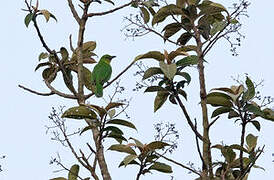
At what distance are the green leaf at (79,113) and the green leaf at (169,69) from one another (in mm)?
260

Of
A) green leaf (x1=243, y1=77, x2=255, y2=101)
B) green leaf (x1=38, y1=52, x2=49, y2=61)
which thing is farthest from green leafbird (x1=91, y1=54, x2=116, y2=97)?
green leaf (x1=243, y1=77, x2=255, y2=101)

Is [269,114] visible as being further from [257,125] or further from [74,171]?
[74,171]

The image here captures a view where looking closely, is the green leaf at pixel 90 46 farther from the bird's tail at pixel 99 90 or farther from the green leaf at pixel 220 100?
the green leaf at pixel 220 100

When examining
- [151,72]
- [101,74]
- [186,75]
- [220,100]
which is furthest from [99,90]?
[220,100]

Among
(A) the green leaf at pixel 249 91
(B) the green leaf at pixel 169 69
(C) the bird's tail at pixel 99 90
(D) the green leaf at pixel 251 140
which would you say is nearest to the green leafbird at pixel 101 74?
(C) the bird's tail at pixel 99 90

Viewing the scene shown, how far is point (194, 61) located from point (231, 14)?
28 cm

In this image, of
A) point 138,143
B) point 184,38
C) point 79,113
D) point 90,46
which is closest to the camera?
point 79,113

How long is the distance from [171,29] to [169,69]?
12.6 inches

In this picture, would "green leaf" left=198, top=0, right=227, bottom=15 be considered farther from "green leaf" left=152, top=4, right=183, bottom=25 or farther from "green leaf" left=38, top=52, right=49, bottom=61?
"green leaf" left=38, top=52, right=49, bottom=61

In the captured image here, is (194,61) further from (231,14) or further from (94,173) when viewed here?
(94,173)

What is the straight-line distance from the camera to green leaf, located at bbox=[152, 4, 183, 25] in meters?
1.84

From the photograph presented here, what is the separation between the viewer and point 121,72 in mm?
1777

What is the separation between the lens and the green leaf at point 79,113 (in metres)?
1.62

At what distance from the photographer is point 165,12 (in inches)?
73.4
